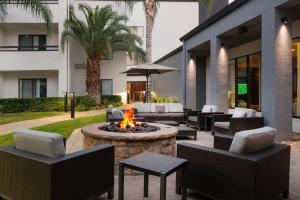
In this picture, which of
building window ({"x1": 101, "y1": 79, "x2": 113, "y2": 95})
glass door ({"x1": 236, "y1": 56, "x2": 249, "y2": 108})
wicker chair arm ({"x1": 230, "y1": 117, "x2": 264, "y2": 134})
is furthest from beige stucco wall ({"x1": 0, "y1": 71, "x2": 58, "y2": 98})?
wicker chair arm ({"x1": 230, "y1": 117, "x2": 264, "y2": 134})

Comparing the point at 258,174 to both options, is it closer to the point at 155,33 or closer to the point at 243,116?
the point at 243,116

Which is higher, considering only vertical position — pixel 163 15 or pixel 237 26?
pixel 163 15

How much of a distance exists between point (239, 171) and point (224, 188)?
13.3 inches

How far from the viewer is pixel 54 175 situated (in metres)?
2.88

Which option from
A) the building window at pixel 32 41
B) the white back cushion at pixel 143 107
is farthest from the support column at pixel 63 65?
the white back cushion at pixel 143 107

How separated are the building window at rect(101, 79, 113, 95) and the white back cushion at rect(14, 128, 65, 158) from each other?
18.7m

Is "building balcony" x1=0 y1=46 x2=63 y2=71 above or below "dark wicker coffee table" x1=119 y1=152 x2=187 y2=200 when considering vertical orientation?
above

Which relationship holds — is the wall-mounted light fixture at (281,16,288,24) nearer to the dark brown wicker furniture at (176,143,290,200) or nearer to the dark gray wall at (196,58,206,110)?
the dark brown wicker furniture at (176,143,290,200)

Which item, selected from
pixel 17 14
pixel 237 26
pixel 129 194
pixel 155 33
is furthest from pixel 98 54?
pixel 129 194

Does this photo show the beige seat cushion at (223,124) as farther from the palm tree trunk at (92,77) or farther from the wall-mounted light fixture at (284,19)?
the palm tree trunk at (92,77)

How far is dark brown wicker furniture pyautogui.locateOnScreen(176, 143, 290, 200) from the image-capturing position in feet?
10.2

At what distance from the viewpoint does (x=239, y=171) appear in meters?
3.19

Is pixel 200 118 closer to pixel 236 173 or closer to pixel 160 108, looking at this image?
pixel 160 108

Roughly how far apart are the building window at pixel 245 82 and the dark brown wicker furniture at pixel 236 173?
31.8 ft
